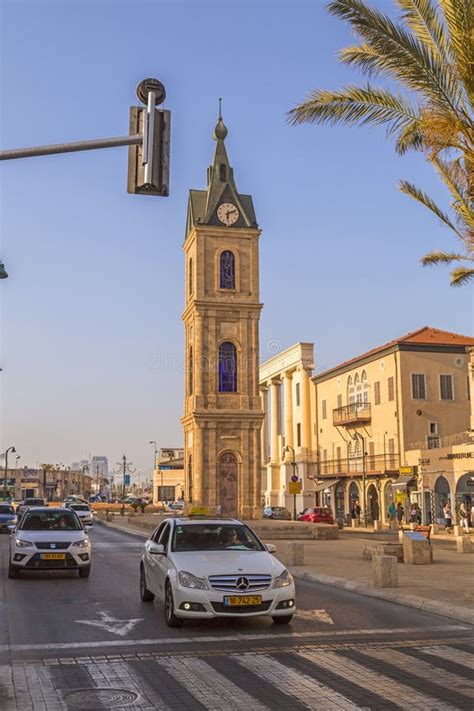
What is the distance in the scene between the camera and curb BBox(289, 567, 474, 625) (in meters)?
12.1

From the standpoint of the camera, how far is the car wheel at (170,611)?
1070 centimetres

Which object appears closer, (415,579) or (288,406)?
(415,579)

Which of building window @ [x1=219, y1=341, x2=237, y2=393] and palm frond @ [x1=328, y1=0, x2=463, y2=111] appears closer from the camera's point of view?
palm frond @ [x1=328, y1=0, x2=463, y2=111]

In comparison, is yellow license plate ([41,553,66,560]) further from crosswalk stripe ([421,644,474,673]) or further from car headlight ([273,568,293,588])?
crosswalk stripe ([421,644,474,673])

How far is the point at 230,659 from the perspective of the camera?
8750mm

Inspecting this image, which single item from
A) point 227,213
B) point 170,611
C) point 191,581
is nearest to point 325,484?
point 227,213

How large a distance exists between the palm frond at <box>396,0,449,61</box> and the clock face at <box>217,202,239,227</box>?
48491 millimetres

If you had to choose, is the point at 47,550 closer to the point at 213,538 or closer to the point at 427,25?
the point at 213,538

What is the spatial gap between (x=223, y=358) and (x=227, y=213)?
11.7 meters

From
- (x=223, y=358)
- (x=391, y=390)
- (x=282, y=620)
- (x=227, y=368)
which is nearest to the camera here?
(x=282, y=620)

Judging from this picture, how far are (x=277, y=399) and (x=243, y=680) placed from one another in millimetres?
79013

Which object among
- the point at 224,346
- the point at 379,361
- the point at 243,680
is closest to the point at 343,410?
the point at 379,361

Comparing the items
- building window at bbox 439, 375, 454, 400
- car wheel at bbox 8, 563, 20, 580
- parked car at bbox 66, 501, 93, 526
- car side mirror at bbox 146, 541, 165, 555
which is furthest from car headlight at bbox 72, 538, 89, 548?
building window at bbox 439, 375, 454, 400

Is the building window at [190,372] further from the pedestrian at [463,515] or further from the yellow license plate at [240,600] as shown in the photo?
the yellow license plate at [240,600]
